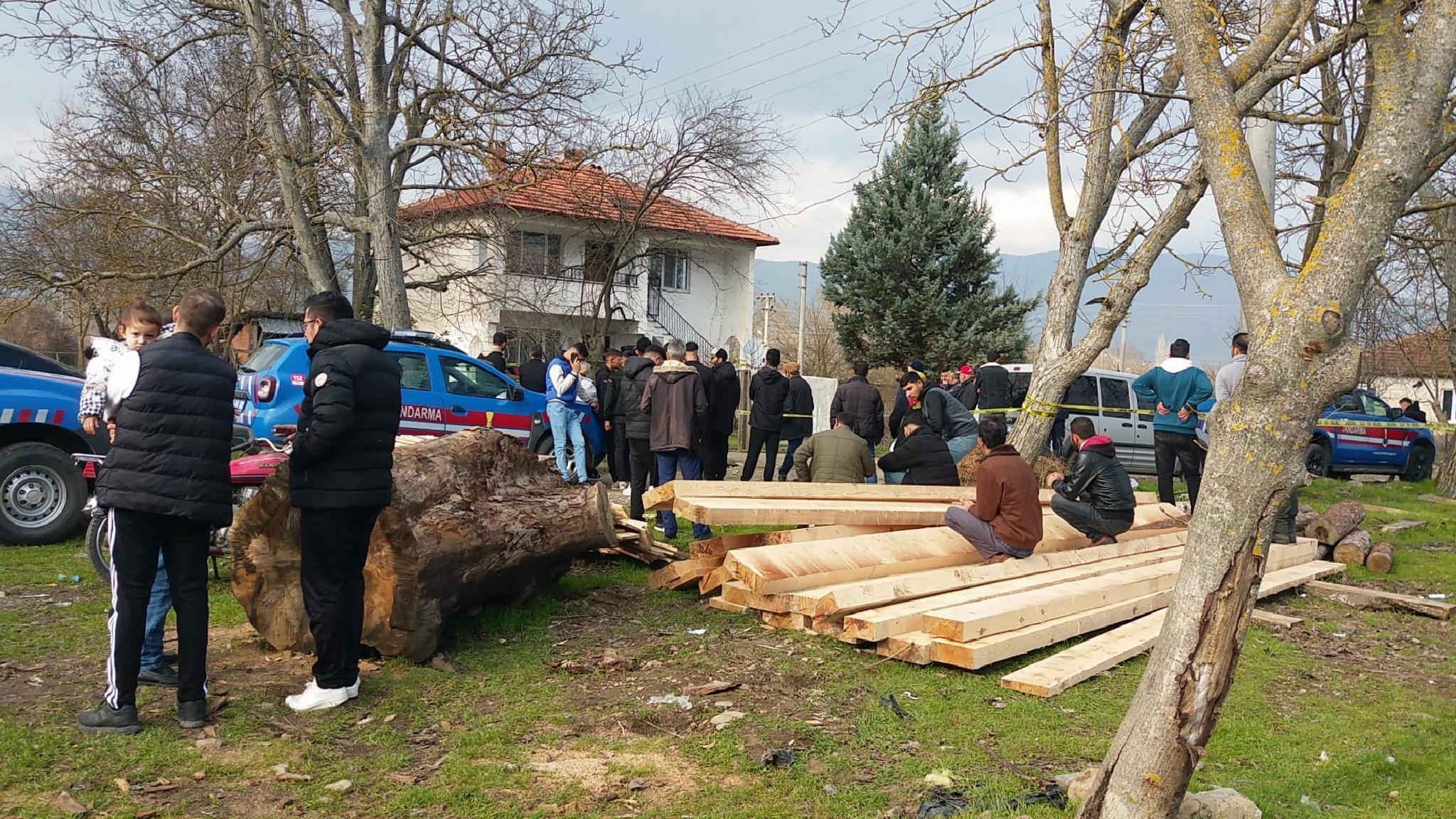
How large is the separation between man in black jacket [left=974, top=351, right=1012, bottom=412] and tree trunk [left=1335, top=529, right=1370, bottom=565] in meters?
4.98

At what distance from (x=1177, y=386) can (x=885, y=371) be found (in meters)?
21.4

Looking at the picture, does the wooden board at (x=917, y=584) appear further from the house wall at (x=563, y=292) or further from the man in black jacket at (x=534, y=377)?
the house wall at (x=563, y=292)

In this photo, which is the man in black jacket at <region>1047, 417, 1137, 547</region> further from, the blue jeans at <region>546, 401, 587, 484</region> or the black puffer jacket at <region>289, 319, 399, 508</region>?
the black puffer jacket at <region>289, 319, 399, 508</region>

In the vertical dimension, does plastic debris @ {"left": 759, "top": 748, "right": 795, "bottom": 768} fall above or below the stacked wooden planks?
below

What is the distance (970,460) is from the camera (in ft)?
43.7

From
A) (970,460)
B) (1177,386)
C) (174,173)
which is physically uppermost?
(174,173)

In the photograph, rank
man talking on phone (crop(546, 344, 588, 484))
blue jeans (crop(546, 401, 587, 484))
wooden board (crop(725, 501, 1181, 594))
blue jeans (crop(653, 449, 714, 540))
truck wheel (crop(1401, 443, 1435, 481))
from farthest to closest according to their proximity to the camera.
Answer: truck wheel (crop(1401, 443, 1435, 481)) < blue jeans (crop(546, 401, 587, 484)) < man talking on phone (crop(546, 344, 588, 484)) < blue jeans (crop(653, 449, 714, 540)) < wooden board (crop(725, 501, 1181, 594))

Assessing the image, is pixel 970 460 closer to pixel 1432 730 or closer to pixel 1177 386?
pixel 1177 386

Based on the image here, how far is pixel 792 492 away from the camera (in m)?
8.45

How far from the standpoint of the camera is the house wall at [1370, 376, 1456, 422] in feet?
113

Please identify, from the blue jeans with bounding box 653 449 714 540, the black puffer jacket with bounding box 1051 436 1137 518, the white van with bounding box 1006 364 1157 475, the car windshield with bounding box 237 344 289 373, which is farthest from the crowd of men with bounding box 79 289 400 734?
the white van with bounding box 1006 364 1157 475

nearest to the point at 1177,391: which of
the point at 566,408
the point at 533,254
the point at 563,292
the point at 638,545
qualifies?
the point at 638,545

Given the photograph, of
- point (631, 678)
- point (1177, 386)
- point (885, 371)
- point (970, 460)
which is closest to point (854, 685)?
point (631, 678)

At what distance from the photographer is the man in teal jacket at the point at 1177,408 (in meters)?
10.9
